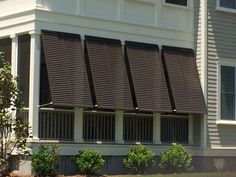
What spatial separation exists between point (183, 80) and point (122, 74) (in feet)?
9.45

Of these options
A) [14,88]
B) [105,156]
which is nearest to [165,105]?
[105,156]

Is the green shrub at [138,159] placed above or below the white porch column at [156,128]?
below

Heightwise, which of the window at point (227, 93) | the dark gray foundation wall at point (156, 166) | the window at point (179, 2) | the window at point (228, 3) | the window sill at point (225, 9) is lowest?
the dark gray foundation wall at point (156, 166)

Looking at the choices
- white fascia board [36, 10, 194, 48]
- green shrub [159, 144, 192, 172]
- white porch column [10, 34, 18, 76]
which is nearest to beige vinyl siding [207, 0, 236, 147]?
white fascia board [36, 10, 194, 48]

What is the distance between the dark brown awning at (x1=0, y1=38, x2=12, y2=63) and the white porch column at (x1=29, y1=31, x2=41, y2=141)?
182 cm

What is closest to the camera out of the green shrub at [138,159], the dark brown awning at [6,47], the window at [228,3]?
the green shrub at [138,159]

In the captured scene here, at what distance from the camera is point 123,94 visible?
22.2 m

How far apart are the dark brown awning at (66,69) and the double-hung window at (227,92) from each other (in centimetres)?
637

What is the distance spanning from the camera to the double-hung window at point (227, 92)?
82.6ft

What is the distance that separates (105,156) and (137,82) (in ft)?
9.23

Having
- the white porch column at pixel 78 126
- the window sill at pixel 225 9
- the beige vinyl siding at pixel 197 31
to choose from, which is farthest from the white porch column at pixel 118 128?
the window sill at pixel 225 9

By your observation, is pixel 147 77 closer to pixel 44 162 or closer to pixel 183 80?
pixel 183 80

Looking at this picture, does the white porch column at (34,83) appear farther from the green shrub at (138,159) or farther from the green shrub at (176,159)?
the green shrub at (176,159)

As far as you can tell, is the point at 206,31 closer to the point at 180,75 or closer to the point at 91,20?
the point at 180,75
